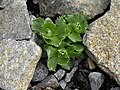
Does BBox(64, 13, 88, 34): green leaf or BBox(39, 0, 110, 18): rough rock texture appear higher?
BBox(39, 0, 110, 18): rough rock texture

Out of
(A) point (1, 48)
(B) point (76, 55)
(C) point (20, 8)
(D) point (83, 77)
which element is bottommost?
(D) point (83, 77)

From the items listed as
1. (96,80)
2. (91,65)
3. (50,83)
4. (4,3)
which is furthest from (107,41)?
(4,3)

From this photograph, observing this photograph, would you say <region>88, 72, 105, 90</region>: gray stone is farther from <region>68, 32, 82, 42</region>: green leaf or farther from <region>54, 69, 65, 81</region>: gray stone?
<region>68, 32, 82, 42</region>: green leaf

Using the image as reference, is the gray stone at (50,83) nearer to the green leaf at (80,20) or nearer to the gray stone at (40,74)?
the gray stone at (40,74)

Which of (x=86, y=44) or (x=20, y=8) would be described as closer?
(x=86, y=44)

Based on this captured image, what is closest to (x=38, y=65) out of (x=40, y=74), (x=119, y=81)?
(x=40, y=74)

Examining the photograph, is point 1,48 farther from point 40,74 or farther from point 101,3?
point 101,3

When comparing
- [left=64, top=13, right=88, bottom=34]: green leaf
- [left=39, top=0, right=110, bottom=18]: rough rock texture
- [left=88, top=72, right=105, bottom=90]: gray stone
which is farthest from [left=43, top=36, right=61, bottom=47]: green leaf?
[left=88, top=72, right=105, bottom=90]: gray stone
